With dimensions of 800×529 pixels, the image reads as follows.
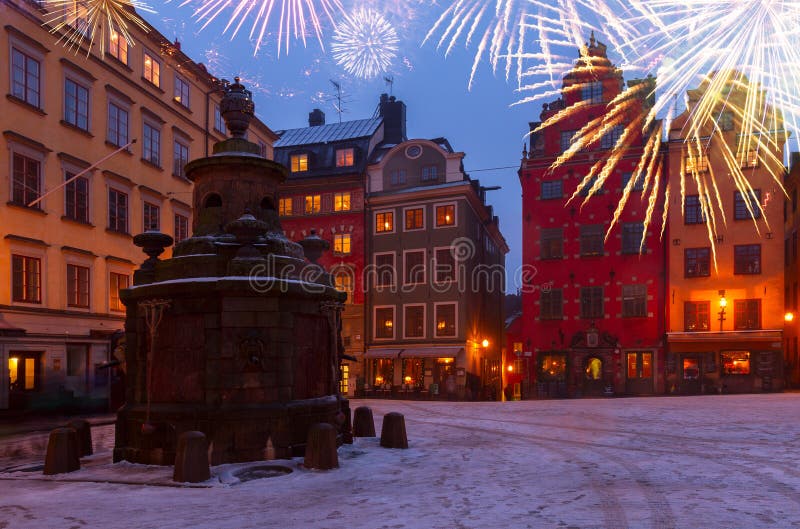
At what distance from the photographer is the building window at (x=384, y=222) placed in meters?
42.7

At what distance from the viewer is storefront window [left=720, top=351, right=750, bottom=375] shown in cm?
3731

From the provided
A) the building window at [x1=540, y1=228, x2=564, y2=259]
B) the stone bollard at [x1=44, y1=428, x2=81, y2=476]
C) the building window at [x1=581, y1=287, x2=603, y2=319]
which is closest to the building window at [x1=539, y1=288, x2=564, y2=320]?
the building window at [x1=581, y1=287, x2=603, y2=319]

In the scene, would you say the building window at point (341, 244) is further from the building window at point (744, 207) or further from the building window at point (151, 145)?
the building window at point (744, 207)

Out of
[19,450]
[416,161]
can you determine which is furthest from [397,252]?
[19,450]

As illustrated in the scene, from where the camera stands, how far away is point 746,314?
37.5 meters

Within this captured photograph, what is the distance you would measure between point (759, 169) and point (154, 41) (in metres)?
31.2

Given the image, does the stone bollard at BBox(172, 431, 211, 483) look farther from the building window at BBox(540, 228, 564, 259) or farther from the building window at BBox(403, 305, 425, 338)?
the building window at BBox(540, 228, 564, 259)

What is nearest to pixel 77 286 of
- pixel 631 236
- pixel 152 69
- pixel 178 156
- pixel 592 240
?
pixel 178 156

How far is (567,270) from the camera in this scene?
133 feet

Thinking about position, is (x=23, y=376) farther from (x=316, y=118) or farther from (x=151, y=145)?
(x=316, y=118)

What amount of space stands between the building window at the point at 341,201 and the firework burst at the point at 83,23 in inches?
617

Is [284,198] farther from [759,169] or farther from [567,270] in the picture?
[759,169]

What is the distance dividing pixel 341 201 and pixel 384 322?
7.88 m

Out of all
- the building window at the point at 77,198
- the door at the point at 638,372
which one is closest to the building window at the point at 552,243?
the door at the point at 638,372
